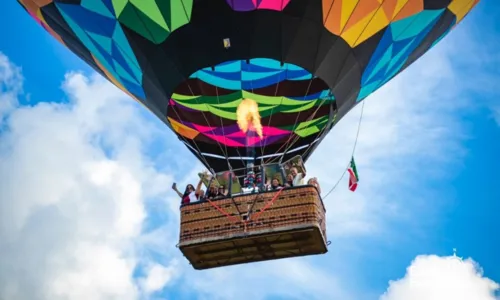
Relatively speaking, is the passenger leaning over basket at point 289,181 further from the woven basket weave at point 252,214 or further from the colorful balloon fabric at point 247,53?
the colorful balloon fabric at point 247,53

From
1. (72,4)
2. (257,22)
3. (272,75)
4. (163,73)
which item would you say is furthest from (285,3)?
(72,4)

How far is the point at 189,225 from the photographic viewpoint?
41.2 feet

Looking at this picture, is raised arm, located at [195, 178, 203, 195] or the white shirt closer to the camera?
the white shirt

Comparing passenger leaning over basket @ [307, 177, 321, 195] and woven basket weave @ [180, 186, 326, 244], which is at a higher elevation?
passenger leaning over basket @ [307, 177, 321, 195]

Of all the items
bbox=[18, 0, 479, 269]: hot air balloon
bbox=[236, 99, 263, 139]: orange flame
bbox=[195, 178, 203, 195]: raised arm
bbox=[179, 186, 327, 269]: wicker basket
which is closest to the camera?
bbox=[179, 186, 327, 269]: wicker basket

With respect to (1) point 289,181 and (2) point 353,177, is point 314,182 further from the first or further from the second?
(2) point 353,177

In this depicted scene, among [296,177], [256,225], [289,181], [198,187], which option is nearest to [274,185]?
[289,181]

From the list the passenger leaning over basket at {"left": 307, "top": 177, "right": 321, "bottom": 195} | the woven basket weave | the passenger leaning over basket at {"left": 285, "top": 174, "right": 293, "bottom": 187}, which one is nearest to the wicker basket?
the woven basket weave

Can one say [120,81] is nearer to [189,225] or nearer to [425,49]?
[189,225]

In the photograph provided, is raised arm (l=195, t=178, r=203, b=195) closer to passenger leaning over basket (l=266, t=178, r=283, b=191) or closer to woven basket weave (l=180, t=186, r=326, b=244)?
woven basket weave (l=180, t=186, r=326, b=244)

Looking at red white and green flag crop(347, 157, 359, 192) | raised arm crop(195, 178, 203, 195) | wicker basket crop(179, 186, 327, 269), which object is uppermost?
red white and green flag crop(347, 157, 359, 192)

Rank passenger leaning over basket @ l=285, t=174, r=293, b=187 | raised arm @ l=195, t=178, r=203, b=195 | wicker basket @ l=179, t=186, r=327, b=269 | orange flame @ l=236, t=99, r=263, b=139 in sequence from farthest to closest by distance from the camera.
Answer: orange flame @ l=236, t=99, r=263, b=139, raised arm @ l=195, t=178, r=203, b=195, passenger leaning over basket @ l=285, t=174, r=293, b=187, wicker basket @ l=179, t=186, r=327, b=269

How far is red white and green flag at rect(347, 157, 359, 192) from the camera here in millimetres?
14773

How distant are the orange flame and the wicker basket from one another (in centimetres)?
201
